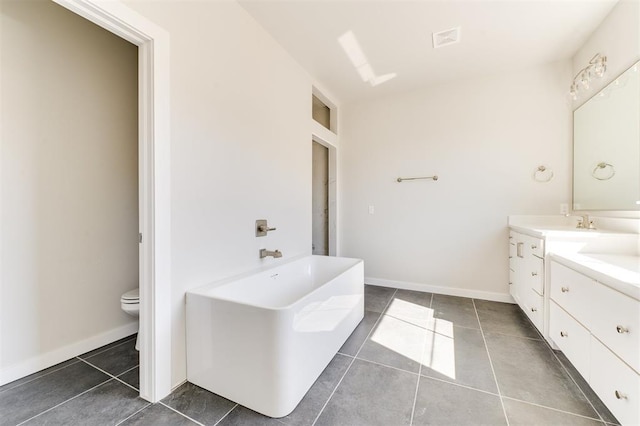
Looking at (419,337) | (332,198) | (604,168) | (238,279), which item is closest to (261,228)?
(238,279)

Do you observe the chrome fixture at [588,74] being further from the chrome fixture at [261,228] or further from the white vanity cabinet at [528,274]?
the chrome fixture at [261,228]

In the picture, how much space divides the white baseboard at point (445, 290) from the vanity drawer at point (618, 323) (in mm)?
1682

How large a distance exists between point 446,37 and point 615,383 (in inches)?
99.1

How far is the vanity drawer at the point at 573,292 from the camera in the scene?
4.36 ft

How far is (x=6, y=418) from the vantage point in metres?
1.23

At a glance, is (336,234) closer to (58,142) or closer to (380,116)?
(380,116)

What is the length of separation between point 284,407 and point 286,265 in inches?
46.2

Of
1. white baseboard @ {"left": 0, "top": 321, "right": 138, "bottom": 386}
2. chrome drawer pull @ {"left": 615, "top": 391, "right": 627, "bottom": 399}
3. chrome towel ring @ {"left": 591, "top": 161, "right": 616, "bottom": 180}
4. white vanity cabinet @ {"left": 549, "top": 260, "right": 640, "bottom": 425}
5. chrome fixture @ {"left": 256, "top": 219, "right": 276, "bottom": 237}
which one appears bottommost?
white baseboard @ {"left": 0, "top": 321, "right": 138, "bottom": 386}

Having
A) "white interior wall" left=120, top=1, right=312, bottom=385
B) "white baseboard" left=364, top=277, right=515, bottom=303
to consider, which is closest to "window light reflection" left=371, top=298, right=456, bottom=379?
"white baseboard" left=364, top=277, right=515, bottom=303

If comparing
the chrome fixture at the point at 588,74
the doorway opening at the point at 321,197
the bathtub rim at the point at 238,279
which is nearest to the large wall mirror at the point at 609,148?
the chrome fixture at the point at 588,74

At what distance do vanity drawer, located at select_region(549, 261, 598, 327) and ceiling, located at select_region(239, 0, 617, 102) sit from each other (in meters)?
1.88

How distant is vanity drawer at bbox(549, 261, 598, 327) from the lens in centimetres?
133

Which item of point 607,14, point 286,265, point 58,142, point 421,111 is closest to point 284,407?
point 286,265

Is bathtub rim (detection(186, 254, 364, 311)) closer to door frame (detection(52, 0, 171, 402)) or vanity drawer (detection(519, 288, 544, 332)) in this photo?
door frame (detection(52, 0, 171, 402))
